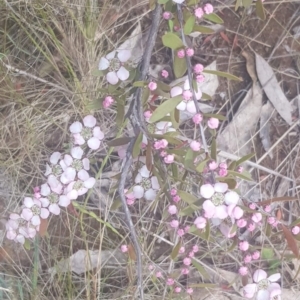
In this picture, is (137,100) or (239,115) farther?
(239,115)

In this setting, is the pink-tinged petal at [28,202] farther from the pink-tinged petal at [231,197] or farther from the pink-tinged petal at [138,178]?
the pink-tinged petal at [231,197]

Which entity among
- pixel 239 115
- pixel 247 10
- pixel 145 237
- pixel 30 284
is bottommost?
pixel 30 284

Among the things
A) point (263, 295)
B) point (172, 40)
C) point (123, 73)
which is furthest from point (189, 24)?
point (263, 295)

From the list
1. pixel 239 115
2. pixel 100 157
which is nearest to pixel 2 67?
pixel 100 157

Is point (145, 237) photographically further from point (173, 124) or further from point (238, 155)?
point (173, 124)

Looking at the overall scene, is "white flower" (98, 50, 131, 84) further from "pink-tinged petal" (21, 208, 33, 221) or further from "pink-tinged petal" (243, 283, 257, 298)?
"pink-tinged petal" (243, 283, 257, 298)

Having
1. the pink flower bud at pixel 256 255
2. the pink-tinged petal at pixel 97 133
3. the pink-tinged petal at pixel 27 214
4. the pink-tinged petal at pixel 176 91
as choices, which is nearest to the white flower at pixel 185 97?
the pink-tinged petal at pixel 176 91
